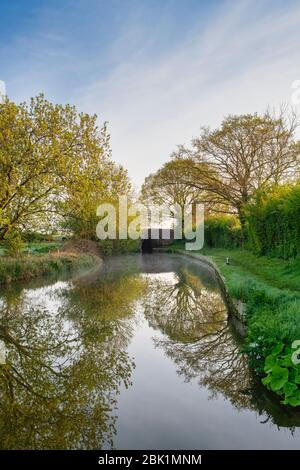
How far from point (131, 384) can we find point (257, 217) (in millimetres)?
16497

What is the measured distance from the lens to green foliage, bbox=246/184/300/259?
46.6 ft

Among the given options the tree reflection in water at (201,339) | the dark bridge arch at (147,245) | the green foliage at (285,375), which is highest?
the dark bridge arch at (147,245)

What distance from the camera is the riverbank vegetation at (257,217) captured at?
5.04 m

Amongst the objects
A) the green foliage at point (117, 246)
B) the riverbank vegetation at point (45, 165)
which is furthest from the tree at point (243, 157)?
the riverbank vegetation at point (45, 165)

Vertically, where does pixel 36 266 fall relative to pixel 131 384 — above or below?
above

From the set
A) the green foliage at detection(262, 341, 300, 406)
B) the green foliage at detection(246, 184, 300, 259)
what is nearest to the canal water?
the green foliage at detection(262, 341, 300, 406)

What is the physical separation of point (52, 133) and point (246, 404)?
36.5 ft

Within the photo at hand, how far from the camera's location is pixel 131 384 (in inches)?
202

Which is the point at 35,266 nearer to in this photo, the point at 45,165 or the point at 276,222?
the point at 45,165

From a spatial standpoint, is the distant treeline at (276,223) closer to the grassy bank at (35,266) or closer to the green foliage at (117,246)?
the grassy bank at (35,266)

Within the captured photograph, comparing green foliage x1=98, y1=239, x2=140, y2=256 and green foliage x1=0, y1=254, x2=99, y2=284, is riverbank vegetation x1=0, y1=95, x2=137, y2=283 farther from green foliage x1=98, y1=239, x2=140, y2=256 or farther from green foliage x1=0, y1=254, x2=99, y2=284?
green foliage x1=98, y1=239, x2=140, y2=256

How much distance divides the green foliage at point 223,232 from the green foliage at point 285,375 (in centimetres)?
2429
